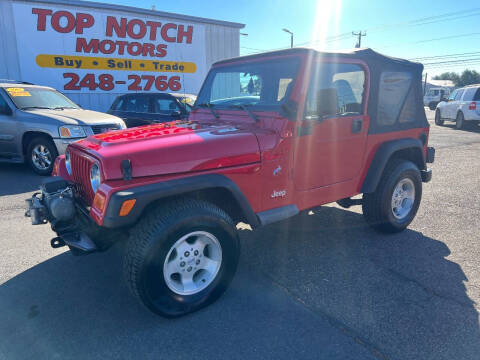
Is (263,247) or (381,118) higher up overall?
(381,118)

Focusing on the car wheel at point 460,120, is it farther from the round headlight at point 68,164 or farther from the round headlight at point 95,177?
the round headlight at point 95,177

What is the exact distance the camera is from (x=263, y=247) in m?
3.82

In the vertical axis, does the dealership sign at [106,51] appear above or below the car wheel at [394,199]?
above

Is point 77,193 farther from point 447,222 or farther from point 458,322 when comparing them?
point 447,222

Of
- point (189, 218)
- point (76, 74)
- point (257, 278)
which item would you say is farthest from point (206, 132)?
point (76, 74)

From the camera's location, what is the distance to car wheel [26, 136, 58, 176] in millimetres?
6914

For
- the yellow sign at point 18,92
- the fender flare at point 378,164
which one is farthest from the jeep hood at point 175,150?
the yellow sign at point 18,92

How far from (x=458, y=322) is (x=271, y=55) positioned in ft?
8.95

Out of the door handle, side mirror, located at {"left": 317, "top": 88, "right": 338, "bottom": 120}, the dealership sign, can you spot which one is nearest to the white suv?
the dealership sign

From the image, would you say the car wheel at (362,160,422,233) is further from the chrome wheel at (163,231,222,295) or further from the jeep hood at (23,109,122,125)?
the jeep hood at (23,109,122,125)

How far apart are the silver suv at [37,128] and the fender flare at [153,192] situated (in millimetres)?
5118

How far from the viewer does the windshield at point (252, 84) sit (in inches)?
127

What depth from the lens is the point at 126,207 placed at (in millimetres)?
2281

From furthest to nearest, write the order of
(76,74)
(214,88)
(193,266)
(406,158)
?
1. (76,74)
2. (406,158)
3. (214,88)
4. (193,266)
